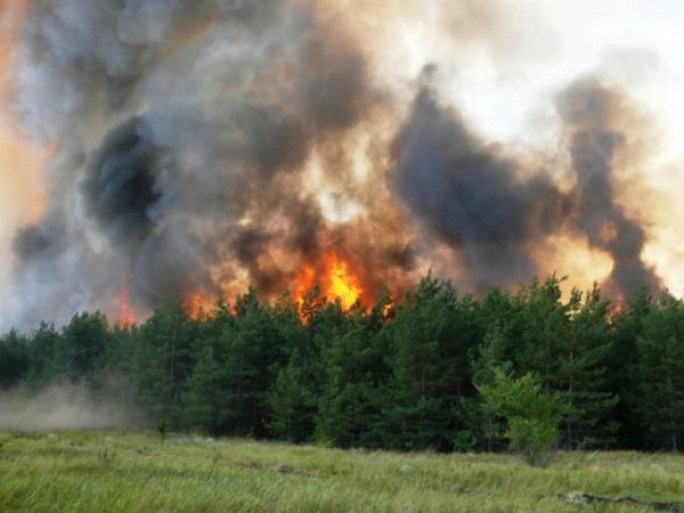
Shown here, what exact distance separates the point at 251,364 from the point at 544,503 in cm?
5563

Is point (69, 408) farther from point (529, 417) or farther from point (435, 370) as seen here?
point (529, 417)

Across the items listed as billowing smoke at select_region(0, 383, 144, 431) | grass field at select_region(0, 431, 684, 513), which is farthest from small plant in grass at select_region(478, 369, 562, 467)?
billowing smoke at select_region(0, 383, 144, 431)

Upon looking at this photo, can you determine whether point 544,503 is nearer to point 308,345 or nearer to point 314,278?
point 308,345

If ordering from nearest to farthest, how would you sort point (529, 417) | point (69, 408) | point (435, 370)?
point (529, 417)
point (435, 370)
point (69, 408)

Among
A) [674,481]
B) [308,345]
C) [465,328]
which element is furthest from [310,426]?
[674,481]

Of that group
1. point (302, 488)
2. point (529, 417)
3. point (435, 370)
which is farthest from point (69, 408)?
point (302, 488)

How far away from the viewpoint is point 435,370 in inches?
2046

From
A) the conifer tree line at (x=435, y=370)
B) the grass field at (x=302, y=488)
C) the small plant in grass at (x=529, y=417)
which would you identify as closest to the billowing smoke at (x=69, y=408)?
the conifer tree line at (x=435, y=370)

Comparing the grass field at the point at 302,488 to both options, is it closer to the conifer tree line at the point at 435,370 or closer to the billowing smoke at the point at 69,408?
the conifer tree line at the point at 435,370

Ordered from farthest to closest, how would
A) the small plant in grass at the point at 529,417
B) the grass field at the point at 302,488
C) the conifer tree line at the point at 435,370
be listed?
1. the conifer tree line at the point at 435,370
2. the small plant in grass at the point at 529,417
3. the grass field at the point at 302,488

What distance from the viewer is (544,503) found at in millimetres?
14328

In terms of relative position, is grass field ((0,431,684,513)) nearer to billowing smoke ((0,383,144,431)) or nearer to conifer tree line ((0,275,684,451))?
conifer tree line ((0,275,684,451))

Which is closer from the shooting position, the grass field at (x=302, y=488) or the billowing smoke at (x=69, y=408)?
the grass field at (x=302, y=488)

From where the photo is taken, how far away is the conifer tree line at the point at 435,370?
1943 inches
